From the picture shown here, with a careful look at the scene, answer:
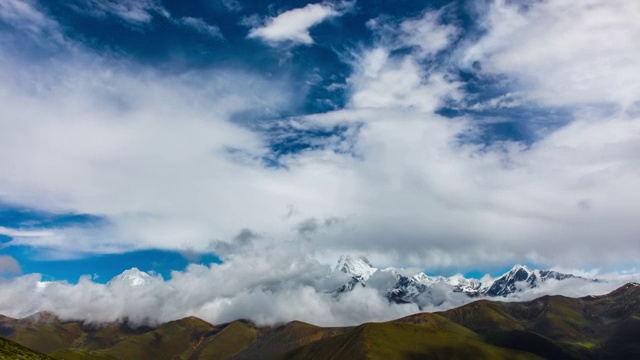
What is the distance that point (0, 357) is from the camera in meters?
152

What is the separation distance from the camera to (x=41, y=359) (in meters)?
184

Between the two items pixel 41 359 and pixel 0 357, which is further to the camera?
pixel 41 359

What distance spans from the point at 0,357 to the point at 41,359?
35.2 meters
